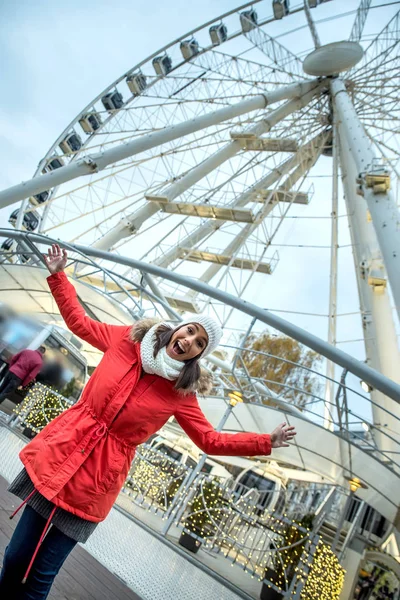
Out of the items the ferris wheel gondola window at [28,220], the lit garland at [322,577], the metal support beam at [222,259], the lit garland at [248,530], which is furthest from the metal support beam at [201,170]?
the lit garland at [322,577]

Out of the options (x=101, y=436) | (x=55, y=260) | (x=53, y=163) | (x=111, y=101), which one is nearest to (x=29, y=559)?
(x=101, y=436)

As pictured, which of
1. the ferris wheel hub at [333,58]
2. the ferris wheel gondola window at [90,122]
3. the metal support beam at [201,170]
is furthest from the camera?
the ferris wheel gondola window at [90,122]

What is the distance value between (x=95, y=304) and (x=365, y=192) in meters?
7.26

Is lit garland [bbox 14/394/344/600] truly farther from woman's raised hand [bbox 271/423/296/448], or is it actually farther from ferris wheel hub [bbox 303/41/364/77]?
ferris wheel hub [bbox 303/41/364/77]

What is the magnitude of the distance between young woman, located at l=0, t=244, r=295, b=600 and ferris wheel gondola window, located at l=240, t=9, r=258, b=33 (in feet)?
54.5

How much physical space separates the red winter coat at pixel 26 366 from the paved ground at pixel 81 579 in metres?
4.18

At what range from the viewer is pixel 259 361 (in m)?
26.8

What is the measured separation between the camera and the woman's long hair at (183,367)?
6.97 ft

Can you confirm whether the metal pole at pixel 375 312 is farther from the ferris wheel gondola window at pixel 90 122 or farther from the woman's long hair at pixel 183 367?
the ferris wheel gondola window at pixel 90 122

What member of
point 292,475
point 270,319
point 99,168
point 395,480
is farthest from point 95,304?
point 292,475

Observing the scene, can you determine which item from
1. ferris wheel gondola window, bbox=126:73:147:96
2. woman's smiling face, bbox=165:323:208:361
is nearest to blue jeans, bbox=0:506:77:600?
woman's smiling face, bbox=165:323:208:361

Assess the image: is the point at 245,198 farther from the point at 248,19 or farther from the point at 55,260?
the point at 55,260

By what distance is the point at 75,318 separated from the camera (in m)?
2.31

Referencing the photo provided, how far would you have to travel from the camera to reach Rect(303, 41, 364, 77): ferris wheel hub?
12.3m
